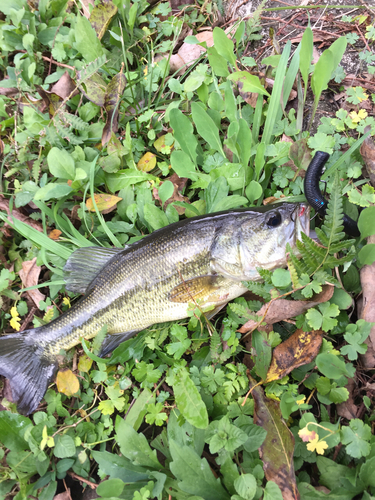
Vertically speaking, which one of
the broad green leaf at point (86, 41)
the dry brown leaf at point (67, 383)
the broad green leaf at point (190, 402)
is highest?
the broad green leaf at point (86, 41)

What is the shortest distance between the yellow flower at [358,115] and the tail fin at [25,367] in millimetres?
3481

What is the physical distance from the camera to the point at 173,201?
3.30m

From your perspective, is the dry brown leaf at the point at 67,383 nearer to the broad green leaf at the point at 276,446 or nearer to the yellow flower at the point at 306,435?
the broad green leaf at the point at 276,446

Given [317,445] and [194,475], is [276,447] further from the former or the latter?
[194,475]

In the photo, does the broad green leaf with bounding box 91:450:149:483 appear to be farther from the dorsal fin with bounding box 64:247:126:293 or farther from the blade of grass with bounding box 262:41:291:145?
the blade of grass with bounding box 262:41:291:145

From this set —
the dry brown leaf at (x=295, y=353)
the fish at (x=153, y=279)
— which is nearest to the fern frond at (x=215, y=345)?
the fish at (x=153, y=279)

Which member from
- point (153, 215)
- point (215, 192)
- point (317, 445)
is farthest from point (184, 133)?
point (317, 445)

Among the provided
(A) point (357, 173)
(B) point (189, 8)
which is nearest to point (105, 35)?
(B) point (189, 8)

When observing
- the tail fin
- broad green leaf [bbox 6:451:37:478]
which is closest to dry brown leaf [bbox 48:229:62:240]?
the tail fin

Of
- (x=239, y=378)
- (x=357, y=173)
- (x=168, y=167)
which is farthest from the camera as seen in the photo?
(x=168, y=167)

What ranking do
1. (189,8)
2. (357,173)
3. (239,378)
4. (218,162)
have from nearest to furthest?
(239,378) → (357,173) → (218,162) → (189,8)

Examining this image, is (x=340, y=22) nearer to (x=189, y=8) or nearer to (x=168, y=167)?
(x=189, y=8)

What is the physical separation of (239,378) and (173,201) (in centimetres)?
171

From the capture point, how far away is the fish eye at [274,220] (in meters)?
2.60
